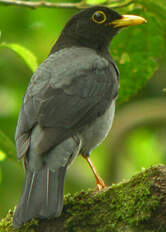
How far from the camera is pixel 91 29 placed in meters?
6.79

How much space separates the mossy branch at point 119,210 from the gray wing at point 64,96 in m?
0.66

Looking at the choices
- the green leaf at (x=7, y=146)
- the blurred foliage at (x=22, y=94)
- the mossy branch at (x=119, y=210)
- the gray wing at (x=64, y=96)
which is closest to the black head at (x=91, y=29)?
the blurred foliage at (x=22, y=94)

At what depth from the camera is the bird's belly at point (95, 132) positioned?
5.39 m

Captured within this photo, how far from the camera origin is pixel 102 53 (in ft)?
21.6

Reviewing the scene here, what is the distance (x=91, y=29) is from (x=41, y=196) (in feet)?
10.1

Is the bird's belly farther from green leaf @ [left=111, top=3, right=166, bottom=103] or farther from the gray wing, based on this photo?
green leaf @ [left=111, top=3, right=166, bottom=103]

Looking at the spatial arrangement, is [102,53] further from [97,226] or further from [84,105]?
[97,226]

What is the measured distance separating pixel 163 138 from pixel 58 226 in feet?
15.3

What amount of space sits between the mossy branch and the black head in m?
2.77

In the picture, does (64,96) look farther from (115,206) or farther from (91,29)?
(91,29)

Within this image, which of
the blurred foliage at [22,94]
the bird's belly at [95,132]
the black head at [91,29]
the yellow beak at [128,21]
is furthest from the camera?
the blurred foliage at [22,94]

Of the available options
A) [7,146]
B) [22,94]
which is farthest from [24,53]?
[22,94]

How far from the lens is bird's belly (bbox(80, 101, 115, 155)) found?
5387mm

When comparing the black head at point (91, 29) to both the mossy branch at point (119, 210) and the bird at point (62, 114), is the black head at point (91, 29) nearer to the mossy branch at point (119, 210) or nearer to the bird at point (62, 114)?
the bird at point (62, 114)
